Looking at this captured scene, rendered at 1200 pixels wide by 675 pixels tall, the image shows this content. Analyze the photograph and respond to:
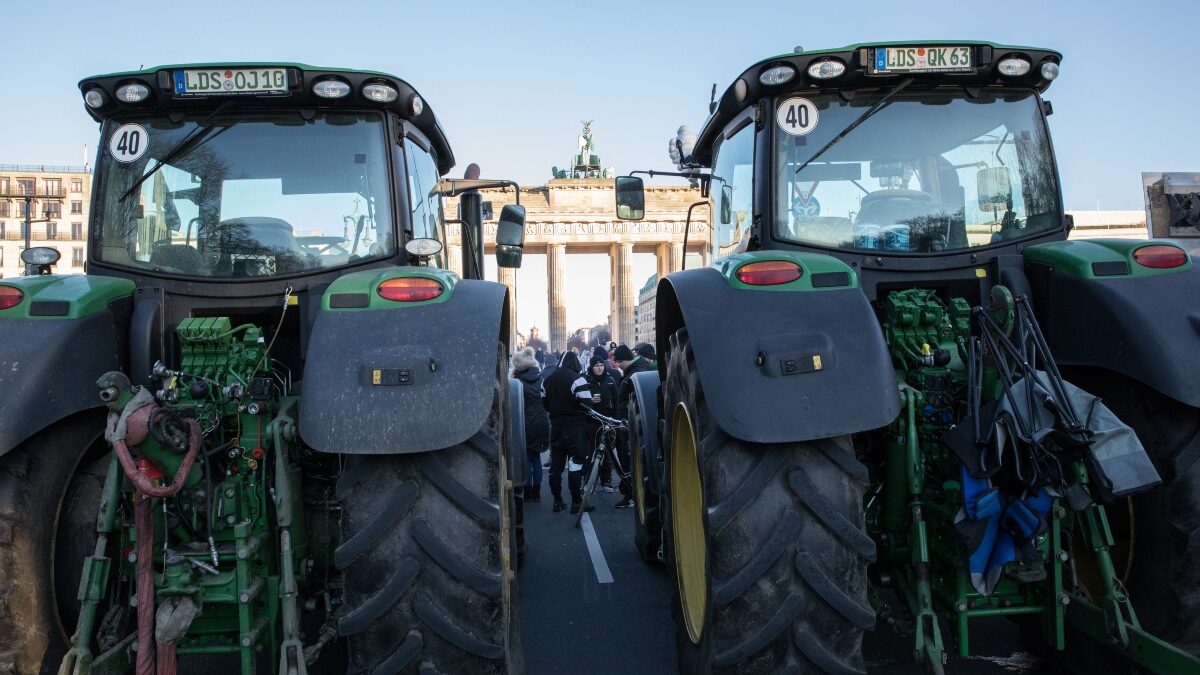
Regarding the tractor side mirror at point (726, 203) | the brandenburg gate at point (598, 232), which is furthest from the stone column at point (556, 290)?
the tractor side mirror at point (726, 203)

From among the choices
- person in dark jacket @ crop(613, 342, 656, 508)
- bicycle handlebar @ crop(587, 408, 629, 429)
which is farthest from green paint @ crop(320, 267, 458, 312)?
bicycle handlebar @ crop(587, 408, 629, 429)

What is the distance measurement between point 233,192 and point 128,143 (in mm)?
532

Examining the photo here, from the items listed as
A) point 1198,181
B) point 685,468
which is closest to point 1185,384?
point 685,468

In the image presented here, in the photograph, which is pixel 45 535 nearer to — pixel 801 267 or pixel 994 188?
pixel 801 267

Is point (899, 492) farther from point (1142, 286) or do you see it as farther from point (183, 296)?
point (183, 296)

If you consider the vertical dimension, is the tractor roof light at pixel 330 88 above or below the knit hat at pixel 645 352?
above

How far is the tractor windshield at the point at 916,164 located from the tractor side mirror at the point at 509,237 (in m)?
1.70

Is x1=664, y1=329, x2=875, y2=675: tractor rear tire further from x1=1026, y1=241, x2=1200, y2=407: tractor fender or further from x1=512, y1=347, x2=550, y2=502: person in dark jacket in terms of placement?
x1=512, y1=347, x2=550, y2=502: person in dark jacket

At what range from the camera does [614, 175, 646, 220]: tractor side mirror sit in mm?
5223

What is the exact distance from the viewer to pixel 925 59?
12.5 feet

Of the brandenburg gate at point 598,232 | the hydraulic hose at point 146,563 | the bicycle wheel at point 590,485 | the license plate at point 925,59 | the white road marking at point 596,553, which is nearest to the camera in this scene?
the hydraulic hose at point 146,563

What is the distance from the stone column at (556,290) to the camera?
5826 cm

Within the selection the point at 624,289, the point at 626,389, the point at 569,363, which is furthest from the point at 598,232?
the point at 626,389

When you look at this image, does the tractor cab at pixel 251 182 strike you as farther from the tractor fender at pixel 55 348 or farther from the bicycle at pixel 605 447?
the bicycle at pixel 605 447
